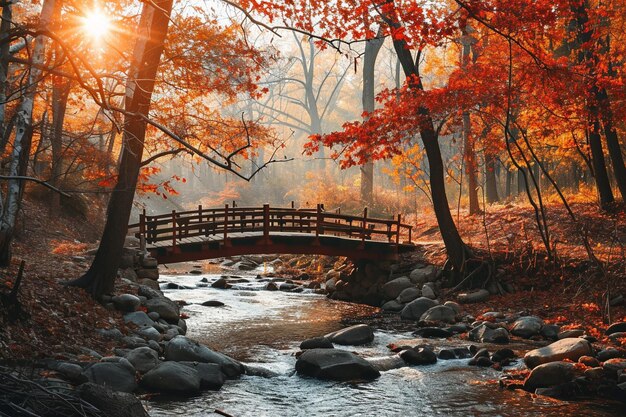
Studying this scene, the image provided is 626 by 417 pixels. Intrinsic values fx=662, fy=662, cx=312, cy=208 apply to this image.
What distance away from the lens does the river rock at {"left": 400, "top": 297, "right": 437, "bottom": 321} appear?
15688mm

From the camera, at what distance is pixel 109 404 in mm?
6266

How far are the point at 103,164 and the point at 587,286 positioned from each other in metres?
13.3

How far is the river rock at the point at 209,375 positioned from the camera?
9.12 metres

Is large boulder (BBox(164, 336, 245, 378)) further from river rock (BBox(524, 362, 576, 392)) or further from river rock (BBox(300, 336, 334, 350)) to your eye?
river rock (BBox(524, 362, 576, 392))

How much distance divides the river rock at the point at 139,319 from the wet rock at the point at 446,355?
511 cm

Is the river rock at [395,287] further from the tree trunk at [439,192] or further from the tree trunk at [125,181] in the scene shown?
the tree trunk at [125,181]

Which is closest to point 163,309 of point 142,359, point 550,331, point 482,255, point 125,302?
point 125,302

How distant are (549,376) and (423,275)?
8.85 metres

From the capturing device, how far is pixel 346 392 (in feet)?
30.2

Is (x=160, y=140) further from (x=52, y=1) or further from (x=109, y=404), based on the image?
(x=109, y=404)

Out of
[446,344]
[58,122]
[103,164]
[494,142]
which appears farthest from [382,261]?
[58,122]

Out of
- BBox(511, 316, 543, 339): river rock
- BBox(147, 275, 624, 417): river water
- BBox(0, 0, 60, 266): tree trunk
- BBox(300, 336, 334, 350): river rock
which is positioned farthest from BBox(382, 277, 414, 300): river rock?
BBox(0, 0, 60, 266): tree trunk

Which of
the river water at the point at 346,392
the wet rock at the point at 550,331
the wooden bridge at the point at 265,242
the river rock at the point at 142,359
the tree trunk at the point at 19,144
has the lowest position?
the river water at the point at 346,392

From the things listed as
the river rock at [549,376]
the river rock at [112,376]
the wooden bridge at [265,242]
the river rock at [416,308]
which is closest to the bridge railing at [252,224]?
the wooden bridge at [265,242]
